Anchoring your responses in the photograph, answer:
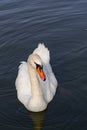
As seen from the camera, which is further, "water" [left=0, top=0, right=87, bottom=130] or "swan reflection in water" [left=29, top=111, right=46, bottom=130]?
"water" [left=0, top=0, right=87, bottom=130]

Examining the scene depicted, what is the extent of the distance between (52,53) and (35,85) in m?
3.77

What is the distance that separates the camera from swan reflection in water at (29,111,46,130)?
10.6 meters

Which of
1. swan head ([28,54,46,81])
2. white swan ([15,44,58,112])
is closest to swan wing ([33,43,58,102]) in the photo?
white swan ([15,44,58,112])

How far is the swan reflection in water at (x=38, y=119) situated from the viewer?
1058 centimetres

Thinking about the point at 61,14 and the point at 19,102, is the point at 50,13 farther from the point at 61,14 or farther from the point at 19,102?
the point at 19,102

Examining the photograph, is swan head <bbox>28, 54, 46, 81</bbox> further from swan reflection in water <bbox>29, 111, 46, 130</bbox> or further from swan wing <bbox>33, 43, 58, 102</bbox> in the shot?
swan reflection in water <bbox>29, 111, 46, 130</bbox>

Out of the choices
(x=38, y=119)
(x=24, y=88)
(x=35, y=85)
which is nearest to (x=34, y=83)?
(x=35, y=85)

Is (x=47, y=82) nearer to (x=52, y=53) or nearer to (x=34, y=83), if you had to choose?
(x=34, y=83)

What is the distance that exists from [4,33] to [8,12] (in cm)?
261

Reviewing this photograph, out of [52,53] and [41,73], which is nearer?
[41,73]

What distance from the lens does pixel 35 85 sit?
10758 millimetres

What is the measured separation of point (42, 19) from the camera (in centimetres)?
1744

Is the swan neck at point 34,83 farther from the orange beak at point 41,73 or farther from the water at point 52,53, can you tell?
the water at point 52,53

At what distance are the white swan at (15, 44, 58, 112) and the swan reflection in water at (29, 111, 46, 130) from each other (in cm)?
13
